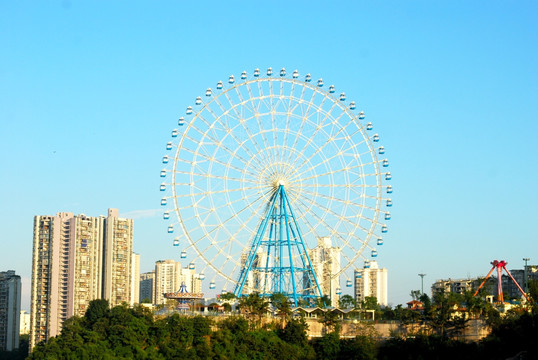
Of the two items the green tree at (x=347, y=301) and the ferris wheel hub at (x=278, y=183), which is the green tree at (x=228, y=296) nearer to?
the ferris wheel hub at (x=278, y=183)

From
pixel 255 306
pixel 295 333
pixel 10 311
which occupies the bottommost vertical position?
pixel 10 311

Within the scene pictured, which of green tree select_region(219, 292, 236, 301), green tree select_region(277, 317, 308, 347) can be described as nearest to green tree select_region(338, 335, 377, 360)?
green tree select_region(277, 317, 308, 347)

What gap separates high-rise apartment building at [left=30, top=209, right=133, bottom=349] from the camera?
404 ft

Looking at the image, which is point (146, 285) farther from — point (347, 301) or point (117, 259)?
point (347, 301)

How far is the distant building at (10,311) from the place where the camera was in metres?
138

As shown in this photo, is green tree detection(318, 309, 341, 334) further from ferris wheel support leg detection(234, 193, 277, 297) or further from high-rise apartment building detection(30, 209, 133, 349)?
high-rise apartment building detection(30, 209, 133, 349)

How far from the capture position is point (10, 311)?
14038 cm

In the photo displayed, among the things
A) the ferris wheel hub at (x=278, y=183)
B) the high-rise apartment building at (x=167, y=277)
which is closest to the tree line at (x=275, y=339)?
the ferris wheel hub at (x=278, y=183)

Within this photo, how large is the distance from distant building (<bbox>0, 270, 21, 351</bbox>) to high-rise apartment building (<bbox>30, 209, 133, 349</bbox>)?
16.8m

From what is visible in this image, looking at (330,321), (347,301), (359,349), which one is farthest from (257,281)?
(347,301)

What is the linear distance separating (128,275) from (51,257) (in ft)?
36.9

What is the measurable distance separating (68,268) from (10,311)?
21806mm

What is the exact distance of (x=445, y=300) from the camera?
255 feet

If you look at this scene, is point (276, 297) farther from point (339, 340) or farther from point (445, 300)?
point (445, 300)
